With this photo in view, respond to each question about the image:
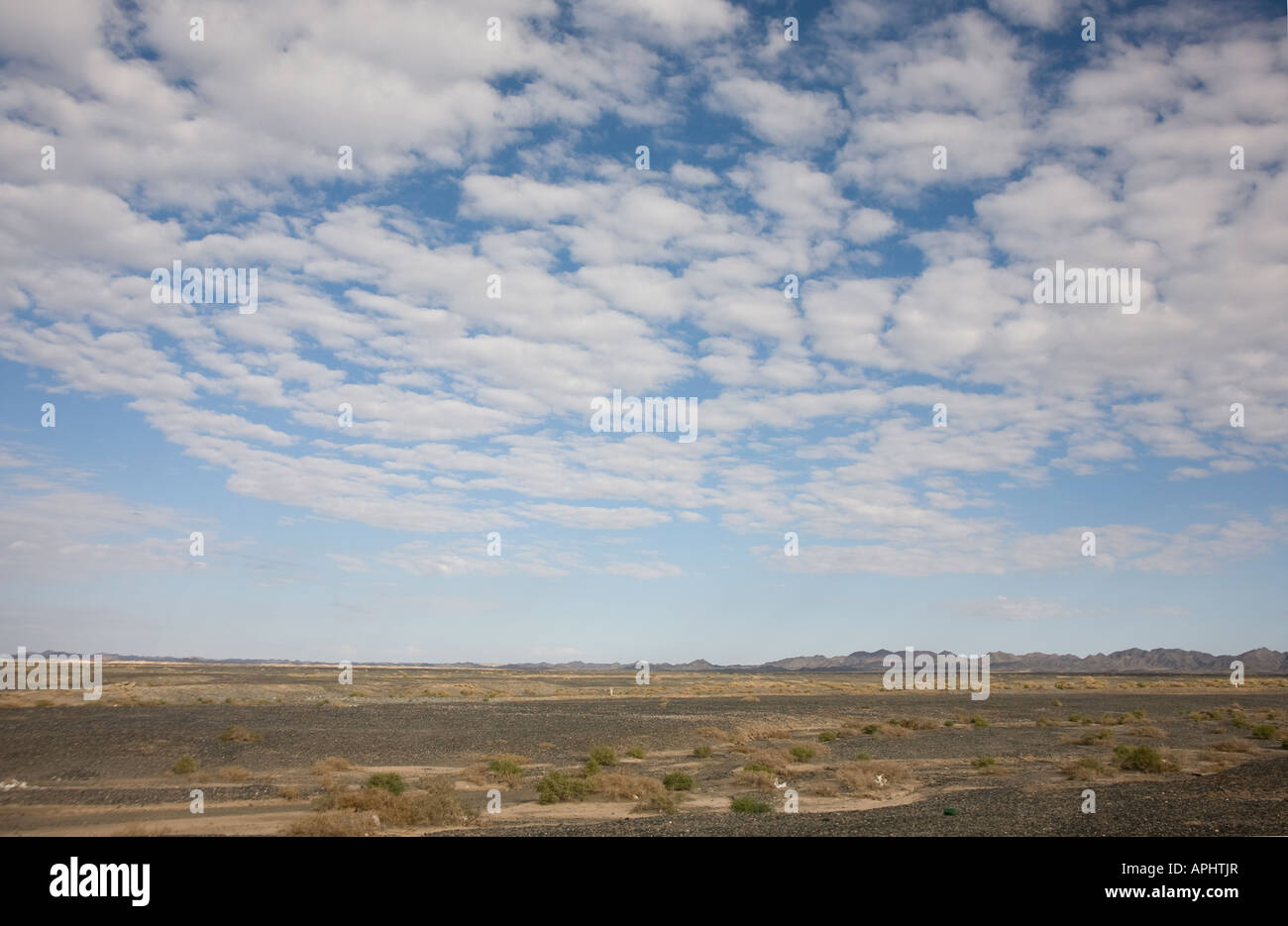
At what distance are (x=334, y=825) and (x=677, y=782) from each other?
395 inches

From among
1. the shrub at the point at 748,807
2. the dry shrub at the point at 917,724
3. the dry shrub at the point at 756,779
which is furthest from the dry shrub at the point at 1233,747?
the shrub at the point at 748,807

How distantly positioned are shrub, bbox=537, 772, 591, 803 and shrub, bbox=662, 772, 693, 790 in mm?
2320

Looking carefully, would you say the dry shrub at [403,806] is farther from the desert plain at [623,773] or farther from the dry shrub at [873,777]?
the dry shrub at [873,777]

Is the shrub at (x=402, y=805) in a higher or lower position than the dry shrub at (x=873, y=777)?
higher

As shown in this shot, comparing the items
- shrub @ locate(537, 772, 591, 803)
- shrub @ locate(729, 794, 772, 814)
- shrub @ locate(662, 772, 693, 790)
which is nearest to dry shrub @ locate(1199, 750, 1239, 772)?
shrub @ locate(729, 794, 772, 814)

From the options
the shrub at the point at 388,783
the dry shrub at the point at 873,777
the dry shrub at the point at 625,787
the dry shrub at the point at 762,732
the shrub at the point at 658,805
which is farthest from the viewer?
the dry shrub at the point at 762,732

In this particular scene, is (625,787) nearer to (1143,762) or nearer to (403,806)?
(403,806)

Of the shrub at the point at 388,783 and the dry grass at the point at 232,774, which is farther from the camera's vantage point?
the dry grass at the point at 232,774

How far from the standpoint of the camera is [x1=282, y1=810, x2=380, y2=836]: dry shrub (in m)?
15.2

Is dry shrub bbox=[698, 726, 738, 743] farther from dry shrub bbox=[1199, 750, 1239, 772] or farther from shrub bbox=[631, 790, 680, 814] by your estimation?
dry shrub bbox=[1199, 750, 1239, 772]

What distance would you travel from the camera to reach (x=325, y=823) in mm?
15453

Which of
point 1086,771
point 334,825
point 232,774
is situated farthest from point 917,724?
point 334,825
